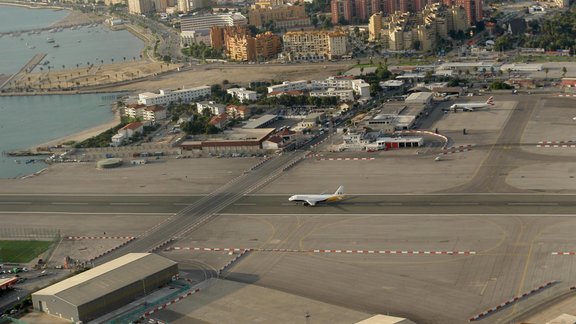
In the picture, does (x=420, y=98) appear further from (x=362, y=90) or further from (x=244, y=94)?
(x=244, y=94)

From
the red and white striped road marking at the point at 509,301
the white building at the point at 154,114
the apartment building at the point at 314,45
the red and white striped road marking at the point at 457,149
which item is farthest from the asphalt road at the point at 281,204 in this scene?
the apartment building at the point at 314,45

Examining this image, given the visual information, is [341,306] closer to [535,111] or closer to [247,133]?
[247,133]

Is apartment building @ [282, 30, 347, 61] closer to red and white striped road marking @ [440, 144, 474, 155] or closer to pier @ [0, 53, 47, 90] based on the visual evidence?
pier @ [0, 53, 47, 90]

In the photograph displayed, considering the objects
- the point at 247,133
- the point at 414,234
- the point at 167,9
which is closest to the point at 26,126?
the point at 247,133

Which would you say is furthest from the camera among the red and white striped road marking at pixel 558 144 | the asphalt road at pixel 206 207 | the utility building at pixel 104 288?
the red and white striped road marking at pixel 558 144

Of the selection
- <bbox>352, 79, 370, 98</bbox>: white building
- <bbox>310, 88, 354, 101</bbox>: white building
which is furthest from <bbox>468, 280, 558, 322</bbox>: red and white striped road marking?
<bbox>352, 79, 370, 98</bbox>: white building

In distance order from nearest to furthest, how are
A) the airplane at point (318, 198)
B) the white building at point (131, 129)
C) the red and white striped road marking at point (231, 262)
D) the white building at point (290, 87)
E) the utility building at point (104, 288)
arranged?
1. the utility building at point (104, 288)
2. the red and white striped road marking at point (231, 262)
3. the airplane at point (318, 198)
4. the white building at point (131, 129)
5. the white building at point (290, 87)

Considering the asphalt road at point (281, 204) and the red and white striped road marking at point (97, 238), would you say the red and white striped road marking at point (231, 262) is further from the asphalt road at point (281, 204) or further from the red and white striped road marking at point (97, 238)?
the red and white striped road marking at point (97, 238)

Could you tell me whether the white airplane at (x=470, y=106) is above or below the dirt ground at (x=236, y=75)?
below
